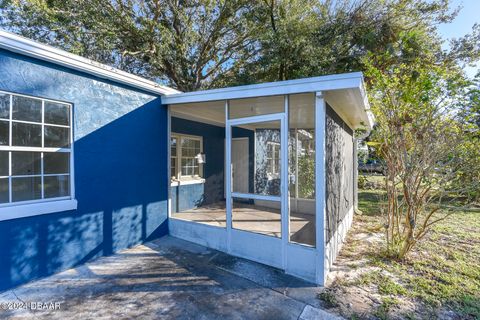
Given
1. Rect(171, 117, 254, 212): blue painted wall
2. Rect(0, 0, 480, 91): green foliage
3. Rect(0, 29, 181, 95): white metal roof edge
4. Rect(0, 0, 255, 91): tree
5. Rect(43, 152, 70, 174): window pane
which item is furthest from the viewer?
Rect(0, 0, 480, 91): green foliage

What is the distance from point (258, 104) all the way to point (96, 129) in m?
2.66

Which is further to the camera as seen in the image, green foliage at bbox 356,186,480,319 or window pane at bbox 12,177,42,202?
window pane at bbox 12,177,42,202

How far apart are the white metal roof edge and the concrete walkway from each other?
9.83 feet

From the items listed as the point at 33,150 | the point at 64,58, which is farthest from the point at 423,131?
the point at 33,150

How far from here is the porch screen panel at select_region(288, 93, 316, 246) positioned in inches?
150

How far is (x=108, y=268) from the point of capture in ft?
12.2

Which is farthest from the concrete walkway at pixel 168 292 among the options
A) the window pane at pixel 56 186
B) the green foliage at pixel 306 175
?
the green foliage at pixel 306 175

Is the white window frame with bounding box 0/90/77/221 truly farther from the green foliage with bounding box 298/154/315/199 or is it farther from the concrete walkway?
the green foliage with bounding box 298/154/315/199

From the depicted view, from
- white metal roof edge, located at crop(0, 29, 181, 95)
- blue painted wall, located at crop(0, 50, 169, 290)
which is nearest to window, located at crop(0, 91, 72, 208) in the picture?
blue painted wall, located at crop(0, 50, 169, 290)

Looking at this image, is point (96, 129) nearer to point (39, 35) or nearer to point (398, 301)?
point (398, 301)

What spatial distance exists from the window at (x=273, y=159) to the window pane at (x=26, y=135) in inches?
130

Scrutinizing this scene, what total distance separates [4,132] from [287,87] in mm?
3724

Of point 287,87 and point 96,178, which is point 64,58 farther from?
point 287,87

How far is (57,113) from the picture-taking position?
3.55 metres
